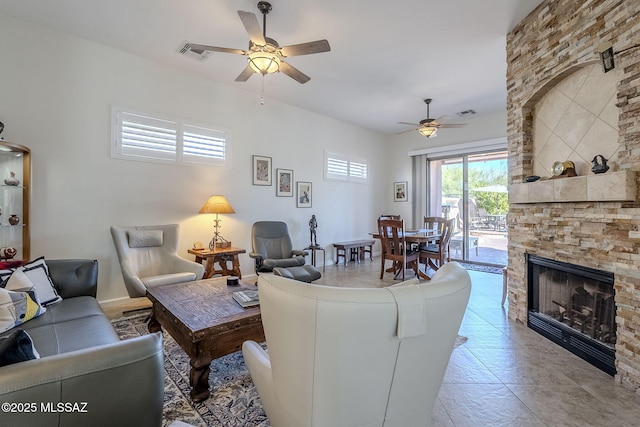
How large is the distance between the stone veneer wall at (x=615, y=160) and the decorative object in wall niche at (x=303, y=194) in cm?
336

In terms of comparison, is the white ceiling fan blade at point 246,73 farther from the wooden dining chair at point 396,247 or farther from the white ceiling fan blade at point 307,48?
the wooden dining chair at point 396,247

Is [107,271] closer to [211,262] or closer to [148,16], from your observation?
[211,262]

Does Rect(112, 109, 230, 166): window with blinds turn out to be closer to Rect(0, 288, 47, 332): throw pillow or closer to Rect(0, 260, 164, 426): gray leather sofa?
Rect(0, 288, 47, 332): throw pillow

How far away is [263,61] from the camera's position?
2654 mm

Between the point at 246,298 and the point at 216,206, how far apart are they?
6.61ft

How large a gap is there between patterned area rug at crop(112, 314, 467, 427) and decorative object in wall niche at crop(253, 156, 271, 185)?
299 centimetres

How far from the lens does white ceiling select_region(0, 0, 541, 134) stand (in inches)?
108

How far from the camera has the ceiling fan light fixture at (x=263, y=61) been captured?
263 centimetres

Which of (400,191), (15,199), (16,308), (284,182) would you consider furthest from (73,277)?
(400,191)

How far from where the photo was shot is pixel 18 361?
0.96m

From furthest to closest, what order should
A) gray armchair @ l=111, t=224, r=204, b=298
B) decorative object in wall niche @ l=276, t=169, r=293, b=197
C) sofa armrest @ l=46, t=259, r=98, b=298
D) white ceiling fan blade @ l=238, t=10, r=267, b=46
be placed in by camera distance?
decorative object in wall niche @ l=276, t=169, r=293, b=197
gray armchair @ l=111, t=224, r=204, b=298
sofa armrest @ l=46, t=259, r=98, b=298
white ceiling fan blade @ l=238, t=10, r=267, b=46

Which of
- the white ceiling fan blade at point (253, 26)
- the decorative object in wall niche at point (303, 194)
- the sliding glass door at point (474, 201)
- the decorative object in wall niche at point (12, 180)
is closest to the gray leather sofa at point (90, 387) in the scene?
the white ceiling fan blade at point (253, 26)

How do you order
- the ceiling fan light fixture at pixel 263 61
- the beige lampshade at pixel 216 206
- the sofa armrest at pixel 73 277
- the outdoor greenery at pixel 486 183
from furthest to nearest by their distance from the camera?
the outdoor greenery at pixel 486 183 → the beige lampshade at pixel 216 206 → the ceiling fan light fixture at pixel 263 61 → the sofa armrest at pixel 73 277

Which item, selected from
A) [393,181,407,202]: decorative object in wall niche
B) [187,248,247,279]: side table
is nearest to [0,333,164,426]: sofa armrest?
[187,248,247,279]: side table
